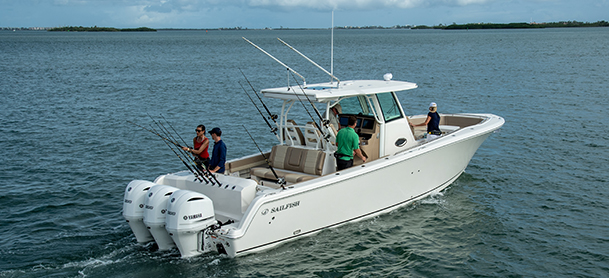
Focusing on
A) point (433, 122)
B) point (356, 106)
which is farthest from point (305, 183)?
point (433, 122)

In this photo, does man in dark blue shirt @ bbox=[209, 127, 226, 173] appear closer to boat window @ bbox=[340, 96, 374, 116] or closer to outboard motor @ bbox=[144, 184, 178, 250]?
outboard motor @ bbox=[144, 184, 178, 250]

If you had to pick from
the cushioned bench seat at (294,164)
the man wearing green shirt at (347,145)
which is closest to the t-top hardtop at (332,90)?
the man wearing green shirt at (347,145)

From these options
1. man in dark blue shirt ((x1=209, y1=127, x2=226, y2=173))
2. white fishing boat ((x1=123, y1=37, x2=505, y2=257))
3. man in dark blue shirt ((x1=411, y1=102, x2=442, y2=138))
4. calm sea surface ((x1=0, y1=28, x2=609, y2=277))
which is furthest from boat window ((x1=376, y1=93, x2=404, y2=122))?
man in dark blue shirt ((x1=209, y1=127, x2=226, y2=173))

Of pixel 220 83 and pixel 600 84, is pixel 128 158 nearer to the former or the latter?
pixel 220 83

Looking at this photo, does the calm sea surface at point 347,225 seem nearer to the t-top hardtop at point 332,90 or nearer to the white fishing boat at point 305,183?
the white fishing boat at point 305,183

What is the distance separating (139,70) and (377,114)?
116 ft

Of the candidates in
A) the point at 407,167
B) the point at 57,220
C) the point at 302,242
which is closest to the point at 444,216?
the point at 407,167

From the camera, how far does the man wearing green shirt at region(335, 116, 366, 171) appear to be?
8.40m

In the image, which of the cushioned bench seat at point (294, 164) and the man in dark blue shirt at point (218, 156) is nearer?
the man in dark blue shirt at point (218, 156)

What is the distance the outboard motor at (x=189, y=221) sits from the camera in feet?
22.6

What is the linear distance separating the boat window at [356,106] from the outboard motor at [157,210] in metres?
3.73

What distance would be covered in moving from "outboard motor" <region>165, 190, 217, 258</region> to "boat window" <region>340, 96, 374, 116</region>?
3.56 meters

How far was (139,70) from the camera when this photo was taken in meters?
41.2

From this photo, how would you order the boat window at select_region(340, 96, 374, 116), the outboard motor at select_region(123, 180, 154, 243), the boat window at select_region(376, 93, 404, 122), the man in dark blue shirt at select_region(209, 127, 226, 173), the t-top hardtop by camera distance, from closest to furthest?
1. the outboard motor at select_region(123, 180, 154, 243)
2. the man in dark blue shirt at select_region(209, 127, 226, 173)
3. the t-top hardtop
4. the boat window at select_region(376, 93, 404, 122)
5. the boat window at select_region(340, 96, 374, 116)
